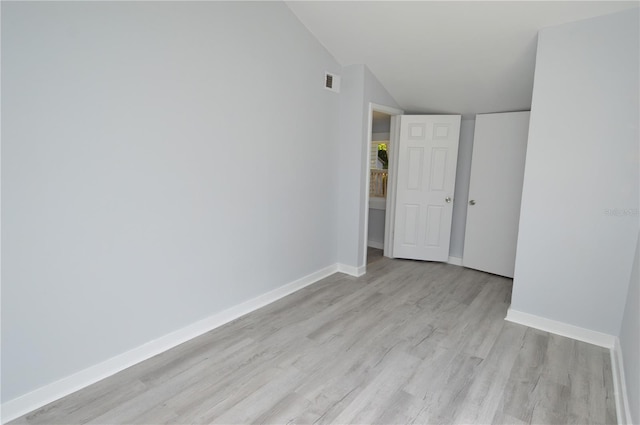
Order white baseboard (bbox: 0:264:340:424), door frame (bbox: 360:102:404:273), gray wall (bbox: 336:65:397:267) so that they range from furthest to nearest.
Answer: door frame (bbox: 360:102:404:273)
gray wall (bbox: 336:65:397:267)
white baseboard (bbox: 0:264:340:424)

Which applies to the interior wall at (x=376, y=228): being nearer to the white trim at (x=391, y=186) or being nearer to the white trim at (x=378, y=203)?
the white trim at (x=378, y=203)

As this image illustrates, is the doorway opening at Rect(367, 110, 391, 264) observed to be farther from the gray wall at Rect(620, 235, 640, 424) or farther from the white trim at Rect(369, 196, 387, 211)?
the gray wall at Rect(620, 235, 640, 424)

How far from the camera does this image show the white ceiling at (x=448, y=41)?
2.51 m

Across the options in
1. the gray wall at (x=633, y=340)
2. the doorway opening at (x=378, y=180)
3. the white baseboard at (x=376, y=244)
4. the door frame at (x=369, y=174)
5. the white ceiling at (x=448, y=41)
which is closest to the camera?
the gray wall at (x=633, y=340)

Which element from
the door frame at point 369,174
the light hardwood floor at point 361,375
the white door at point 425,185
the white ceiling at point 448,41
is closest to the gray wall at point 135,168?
the light hardwood floor at point 361,375

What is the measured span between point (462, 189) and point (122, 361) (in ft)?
13.8

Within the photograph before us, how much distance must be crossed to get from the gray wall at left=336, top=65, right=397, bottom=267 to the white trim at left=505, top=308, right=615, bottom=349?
5.58 feet

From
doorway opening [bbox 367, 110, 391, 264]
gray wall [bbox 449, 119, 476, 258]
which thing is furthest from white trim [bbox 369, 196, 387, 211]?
gray wall [bbox 449, 119, 476, 258]

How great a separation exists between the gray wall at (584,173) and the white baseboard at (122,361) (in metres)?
2.43

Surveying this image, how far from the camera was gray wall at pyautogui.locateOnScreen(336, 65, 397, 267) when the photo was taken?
3652 mm

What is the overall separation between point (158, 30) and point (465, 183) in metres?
3.89

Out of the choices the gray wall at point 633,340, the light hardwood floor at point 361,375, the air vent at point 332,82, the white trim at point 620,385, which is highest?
the air vent at point 332,82

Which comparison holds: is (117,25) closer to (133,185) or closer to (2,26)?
(2,26)

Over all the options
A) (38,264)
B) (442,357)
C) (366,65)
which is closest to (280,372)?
(442,357)
